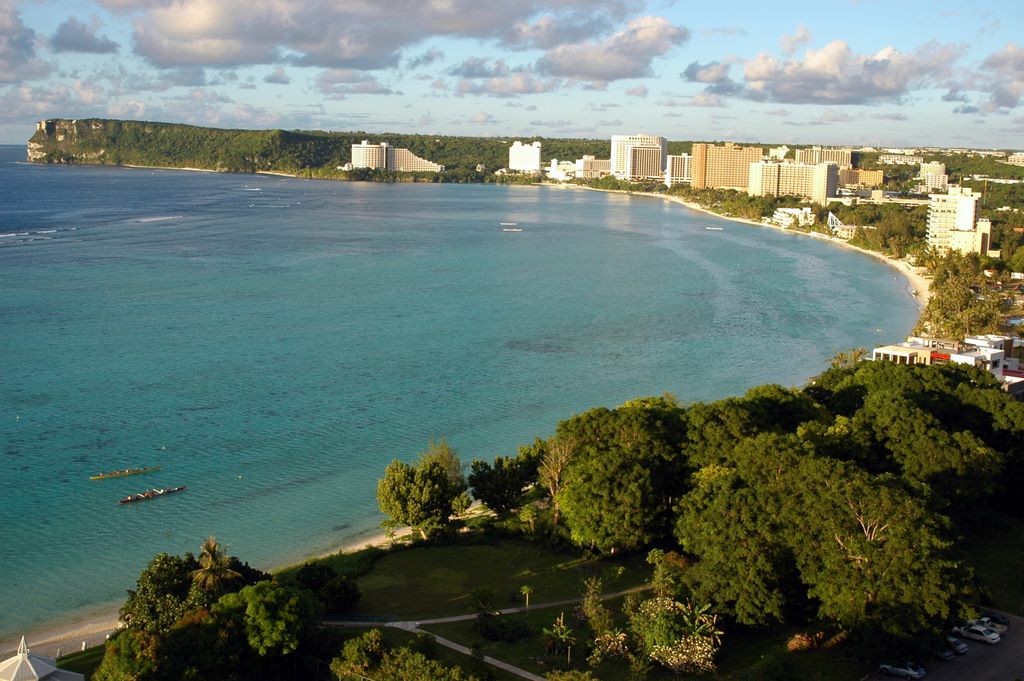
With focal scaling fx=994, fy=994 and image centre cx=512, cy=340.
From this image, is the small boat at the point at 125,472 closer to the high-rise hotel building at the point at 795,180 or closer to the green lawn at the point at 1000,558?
the green lawn at the point at 1000,558

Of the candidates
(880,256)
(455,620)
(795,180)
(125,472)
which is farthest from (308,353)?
(795,180)

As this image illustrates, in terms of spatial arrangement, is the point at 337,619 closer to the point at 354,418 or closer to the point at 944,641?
the point at 944,641

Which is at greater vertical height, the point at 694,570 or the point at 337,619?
the point at 694,570

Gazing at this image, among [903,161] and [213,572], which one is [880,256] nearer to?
[213,572]

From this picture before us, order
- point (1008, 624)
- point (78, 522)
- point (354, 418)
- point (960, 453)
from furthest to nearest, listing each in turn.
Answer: point (354, 418)
point (78, 522)
point (960, 453)
point (1008, 624)

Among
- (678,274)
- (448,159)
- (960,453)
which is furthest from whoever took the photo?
(448,159)

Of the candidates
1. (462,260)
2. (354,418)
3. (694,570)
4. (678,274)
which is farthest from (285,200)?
(694,570)
